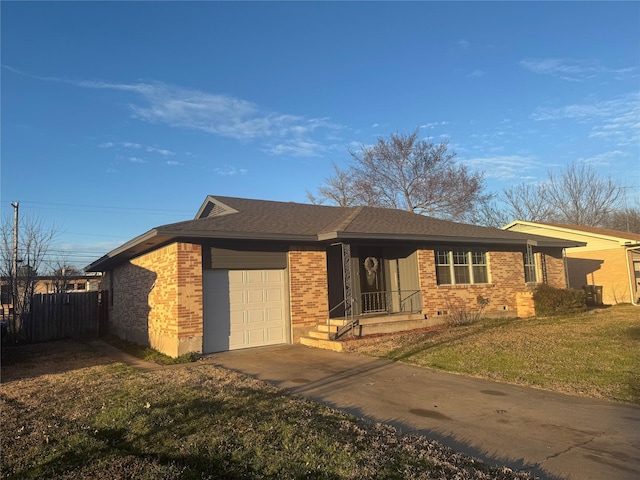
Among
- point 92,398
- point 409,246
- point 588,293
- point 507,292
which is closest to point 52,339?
point 92,398

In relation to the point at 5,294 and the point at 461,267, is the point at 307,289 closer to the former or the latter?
the point at 461,267

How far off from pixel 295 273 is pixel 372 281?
139 inches

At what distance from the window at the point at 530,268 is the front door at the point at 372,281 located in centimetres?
683

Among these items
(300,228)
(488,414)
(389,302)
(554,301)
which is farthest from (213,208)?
(488,414)

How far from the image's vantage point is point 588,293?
73.6 feet

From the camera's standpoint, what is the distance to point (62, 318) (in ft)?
59.6

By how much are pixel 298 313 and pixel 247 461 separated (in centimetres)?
866

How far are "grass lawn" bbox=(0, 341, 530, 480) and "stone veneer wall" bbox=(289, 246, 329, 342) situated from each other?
4.99 m

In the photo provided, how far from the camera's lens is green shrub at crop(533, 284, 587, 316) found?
16.8m

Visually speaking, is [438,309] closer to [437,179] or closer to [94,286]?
[437,179]

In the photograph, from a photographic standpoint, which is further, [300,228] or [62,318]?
[62,318]

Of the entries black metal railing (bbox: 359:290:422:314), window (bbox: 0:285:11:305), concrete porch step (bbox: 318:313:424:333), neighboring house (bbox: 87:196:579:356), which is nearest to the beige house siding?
neighboring house (bbox: 87:196:579:356)

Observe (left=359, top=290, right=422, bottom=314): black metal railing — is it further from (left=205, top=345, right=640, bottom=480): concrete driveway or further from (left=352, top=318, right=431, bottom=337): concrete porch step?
(left=205, top=345, right=640, bottom=480): concrete driveway

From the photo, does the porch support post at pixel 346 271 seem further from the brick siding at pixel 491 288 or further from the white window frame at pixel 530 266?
the white window frame at pixel 530 266
